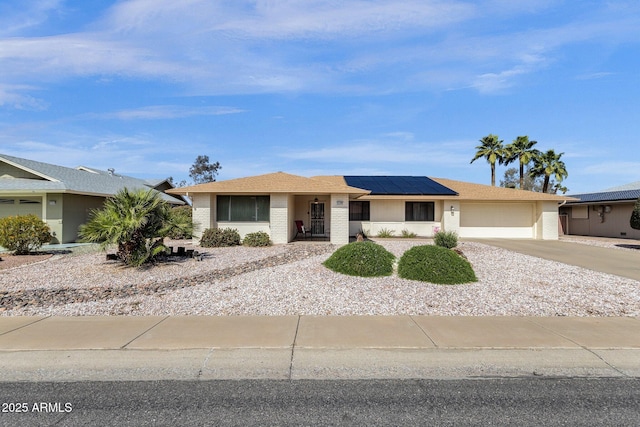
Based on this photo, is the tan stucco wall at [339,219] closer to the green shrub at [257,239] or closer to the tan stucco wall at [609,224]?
the green shrub at [257,239]

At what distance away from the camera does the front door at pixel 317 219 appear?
21359 millimetres

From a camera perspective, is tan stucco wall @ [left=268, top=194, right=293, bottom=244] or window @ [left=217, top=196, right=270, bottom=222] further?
window @ [left=217, top=196, right=270, bottom=222]

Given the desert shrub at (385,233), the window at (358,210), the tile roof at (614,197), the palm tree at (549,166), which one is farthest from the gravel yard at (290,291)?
the palm tree at (549,166)

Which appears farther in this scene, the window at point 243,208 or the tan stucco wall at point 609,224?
the tan stucco wall at point 609,224

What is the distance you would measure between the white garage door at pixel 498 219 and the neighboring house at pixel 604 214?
4298mm

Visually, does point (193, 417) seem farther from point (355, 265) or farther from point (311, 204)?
point (311, 204)

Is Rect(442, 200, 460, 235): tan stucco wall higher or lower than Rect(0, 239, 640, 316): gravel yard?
higher

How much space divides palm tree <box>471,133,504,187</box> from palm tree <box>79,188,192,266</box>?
1291 inches

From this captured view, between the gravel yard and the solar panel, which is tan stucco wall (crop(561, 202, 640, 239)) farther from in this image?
the gravel yard

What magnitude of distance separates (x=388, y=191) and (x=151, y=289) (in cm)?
1637

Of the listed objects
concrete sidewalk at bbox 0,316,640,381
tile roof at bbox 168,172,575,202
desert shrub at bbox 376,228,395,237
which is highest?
tile roof at bbox 168,172,575,202

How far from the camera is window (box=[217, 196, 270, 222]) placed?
58.0 ft

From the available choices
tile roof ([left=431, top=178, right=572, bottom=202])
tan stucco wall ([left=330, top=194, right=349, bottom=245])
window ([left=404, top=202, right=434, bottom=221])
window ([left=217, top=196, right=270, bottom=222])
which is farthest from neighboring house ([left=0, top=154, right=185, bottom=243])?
tile roof ([left=431, top=178, right=572, bottom=202])

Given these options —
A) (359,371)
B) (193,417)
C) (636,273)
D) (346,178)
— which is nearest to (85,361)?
(193,417)
